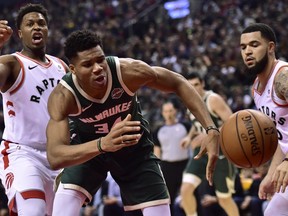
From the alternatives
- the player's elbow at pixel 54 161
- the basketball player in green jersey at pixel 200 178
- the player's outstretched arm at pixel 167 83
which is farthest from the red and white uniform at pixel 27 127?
the basketball player in green jersey at pixel 200 178

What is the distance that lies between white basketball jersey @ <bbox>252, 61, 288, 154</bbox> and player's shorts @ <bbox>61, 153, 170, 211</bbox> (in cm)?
100

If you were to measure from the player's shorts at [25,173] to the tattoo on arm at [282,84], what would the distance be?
189cm

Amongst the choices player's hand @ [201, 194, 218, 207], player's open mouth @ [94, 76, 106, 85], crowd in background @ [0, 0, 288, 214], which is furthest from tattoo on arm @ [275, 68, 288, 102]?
crowd in background @ [0, 0, 288, 214]

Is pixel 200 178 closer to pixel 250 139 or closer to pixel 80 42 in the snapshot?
pixel 250 139

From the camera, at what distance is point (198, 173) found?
7922mm

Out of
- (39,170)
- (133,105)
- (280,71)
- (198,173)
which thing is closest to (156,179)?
(133,105)

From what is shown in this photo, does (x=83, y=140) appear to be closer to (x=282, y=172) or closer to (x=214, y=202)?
(x=282, y=172)

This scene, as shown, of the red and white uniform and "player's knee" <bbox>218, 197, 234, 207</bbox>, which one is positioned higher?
the red and white uniform

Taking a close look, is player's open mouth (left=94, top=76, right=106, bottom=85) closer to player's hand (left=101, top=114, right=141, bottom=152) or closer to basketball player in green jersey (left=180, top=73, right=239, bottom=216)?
player's hand (left=101, top=114, right=141, bottom=152)

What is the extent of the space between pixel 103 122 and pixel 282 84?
1.34 meters

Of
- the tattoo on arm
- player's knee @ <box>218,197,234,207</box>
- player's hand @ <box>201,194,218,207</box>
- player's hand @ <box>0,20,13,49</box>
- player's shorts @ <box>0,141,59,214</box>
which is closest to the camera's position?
the tattoo on arm

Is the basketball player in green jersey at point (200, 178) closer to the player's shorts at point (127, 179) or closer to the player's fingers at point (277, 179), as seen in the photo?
the player's shorts at point (127, 179)

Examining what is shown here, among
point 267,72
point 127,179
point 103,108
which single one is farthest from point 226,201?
point 103,108

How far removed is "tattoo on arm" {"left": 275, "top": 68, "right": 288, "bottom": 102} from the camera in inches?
178
